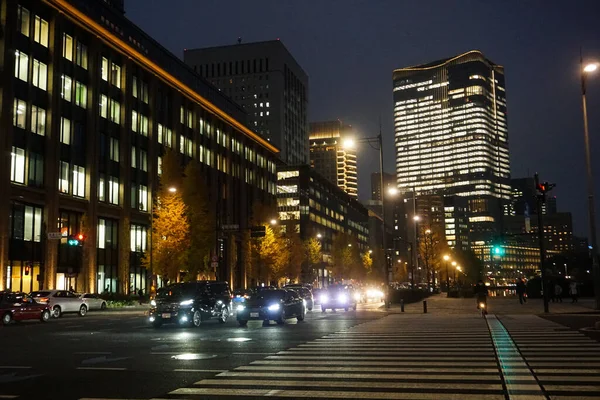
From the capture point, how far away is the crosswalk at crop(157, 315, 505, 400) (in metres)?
9.19

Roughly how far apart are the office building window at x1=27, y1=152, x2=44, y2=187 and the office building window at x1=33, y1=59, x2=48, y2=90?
19.3 feet

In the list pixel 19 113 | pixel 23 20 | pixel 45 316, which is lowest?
pixel 45 316

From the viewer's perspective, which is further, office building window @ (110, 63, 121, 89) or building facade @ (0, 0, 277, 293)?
office building window @ (110, 63, 121, 89)

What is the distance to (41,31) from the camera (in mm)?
50844

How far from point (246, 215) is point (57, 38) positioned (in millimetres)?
46967

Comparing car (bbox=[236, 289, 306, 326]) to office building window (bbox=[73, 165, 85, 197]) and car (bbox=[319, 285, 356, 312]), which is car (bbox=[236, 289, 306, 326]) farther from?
office building window (bbox=[73, 165, 85, 197])

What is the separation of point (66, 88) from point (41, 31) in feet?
17.0

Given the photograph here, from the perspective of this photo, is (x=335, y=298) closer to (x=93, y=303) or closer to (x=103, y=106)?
(x=93, y=303)

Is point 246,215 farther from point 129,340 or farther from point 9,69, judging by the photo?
point 129,340

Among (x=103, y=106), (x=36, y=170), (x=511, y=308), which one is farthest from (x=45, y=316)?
(x=103, y=106)

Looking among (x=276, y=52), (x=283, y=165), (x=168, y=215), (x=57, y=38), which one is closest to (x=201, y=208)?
(x=168, y=215)

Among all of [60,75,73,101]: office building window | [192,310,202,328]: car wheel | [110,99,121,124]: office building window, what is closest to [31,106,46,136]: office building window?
[60,75,73,101]: office building window

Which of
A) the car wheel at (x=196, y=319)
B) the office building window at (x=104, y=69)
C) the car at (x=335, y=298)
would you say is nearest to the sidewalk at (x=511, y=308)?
the car at (x=335, y=298)

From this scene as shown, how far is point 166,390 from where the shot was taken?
9758mm
